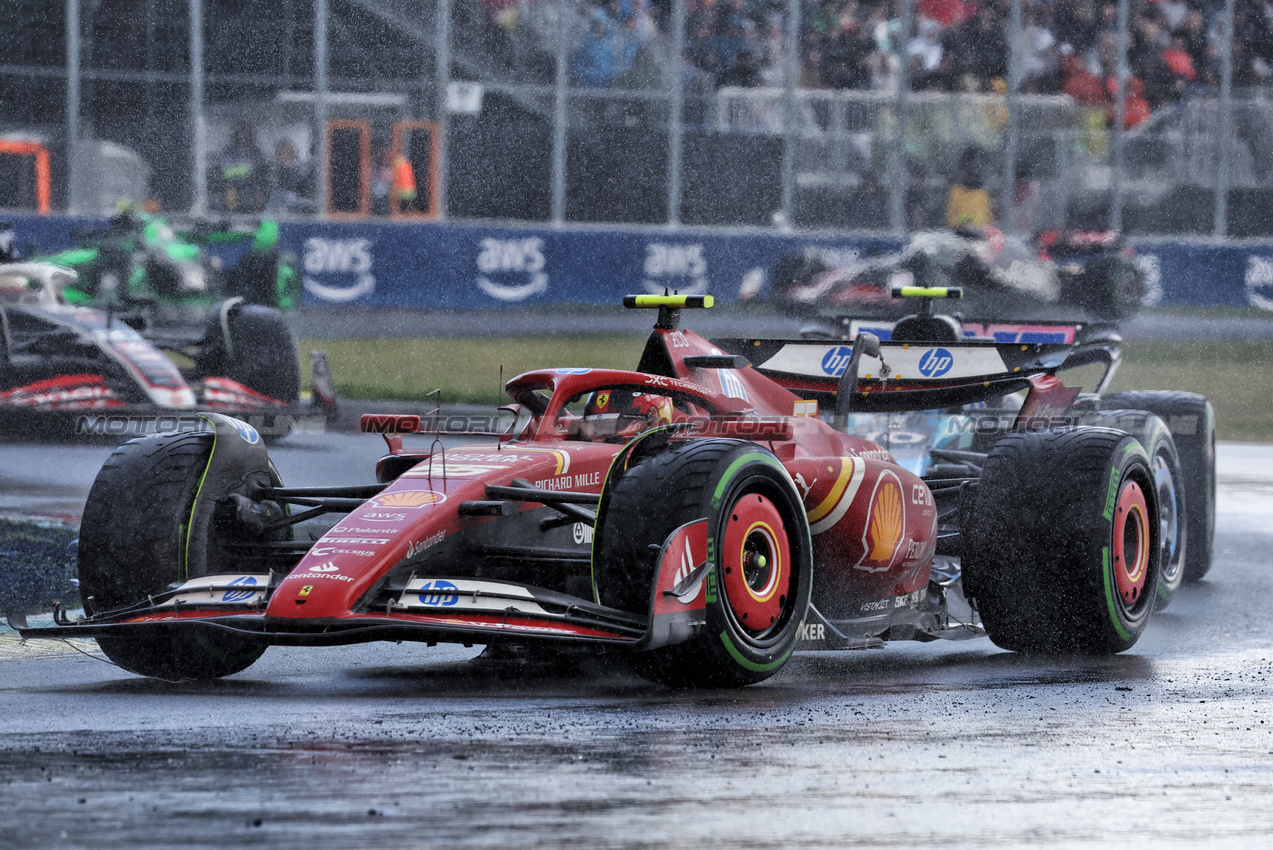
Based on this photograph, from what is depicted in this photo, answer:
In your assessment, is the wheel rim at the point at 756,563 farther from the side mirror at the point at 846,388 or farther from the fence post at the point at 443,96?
the fence post at the point at 443,96

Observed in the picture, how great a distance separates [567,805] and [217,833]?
2.62ft

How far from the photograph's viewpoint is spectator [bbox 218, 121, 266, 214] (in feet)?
65.7

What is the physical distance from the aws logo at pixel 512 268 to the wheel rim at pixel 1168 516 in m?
10.7

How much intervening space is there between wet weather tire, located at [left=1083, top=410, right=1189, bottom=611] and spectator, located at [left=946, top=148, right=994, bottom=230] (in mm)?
11923

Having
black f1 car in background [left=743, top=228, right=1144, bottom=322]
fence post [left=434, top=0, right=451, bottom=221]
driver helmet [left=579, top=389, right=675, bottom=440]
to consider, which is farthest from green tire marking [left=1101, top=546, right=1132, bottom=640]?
fence post [left=434, top=0, right=451, bottom=221]

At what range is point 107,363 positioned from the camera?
45.6 ft

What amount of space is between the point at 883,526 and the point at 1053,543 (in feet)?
2.84

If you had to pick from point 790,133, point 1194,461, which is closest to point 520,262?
point 790,133

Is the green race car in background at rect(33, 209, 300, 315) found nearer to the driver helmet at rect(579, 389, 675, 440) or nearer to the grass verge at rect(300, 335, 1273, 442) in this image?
the grass verge at rect(300, 335, 1273, 442)

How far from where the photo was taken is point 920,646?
27.8 feet

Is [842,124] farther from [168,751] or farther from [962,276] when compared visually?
[168,751]

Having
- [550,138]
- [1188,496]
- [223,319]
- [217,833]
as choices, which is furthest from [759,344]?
[550,138]

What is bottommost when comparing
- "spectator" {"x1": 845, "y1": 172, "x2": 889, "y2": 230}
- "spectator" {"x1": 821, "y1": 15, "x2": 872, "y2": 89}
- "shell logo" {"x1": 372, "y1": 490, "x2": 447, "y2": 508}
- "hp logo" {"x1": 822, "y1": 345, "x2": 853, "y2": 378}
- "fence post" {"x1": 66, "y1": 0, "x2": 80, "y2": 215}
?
"shell logo" {"x1": 372, "y1": 490, "x2": 447, "y2": 508}

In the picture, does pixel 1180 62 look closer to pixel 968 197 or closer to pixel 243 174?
pixel 968 197
